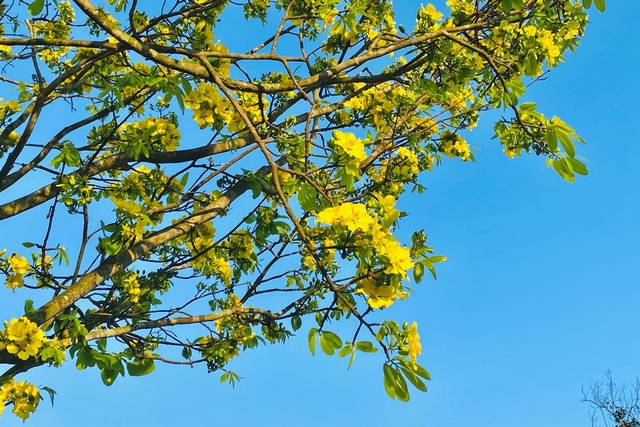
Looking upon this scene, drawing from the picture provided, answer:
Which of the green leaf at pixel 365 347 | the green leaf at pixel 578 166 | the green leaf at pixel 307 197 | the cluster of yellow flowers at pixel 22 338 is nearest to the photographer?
the green leaf at pixel 365 347

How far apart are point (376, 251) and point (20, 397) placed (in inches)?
93.9

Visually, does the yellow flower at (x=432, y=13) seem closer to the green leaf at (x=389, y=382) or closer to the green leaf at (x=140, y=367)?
the green leaf at (x=389, y=382)

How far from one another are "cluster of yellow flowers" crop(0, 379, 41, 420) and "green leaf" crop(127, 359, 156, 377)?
0.52m

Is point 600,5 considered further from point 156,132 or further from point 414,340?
point 156,132

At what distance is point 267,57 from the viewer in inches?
104

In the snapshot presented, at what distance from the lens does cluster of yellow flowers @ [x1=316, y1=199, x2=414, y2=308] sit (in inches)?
71.5

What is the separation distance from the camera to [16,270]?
11.1ft

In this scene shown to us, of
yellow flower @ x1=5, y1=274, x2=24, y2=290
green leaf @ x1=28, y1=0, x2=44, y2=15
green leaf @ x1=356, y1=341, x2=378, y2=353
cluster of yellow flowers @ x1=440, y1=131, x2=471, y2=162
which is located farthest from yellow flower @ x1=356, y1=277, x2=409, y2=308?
cluster of yellow flowers @ x1=440, y1=131, x2=471, y2=162

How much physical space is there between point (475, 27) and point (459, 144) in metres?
1.80

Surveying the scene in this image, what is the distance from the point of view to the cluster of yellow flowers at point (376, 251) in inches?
71.5

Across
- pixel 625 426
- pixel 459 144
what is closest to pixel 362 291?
pixel 459 144

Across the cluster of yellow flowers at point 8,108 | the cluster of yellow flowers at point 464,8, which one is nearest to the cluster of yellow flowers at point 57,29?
the cluster of yellow flowers at point 8,108

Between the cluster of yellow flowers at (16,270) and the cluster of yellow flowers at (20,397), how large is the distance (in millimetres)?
481

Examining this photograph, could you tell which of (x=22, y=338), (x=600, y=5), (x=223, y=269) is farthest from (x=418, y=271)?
(x=223, y=269)
